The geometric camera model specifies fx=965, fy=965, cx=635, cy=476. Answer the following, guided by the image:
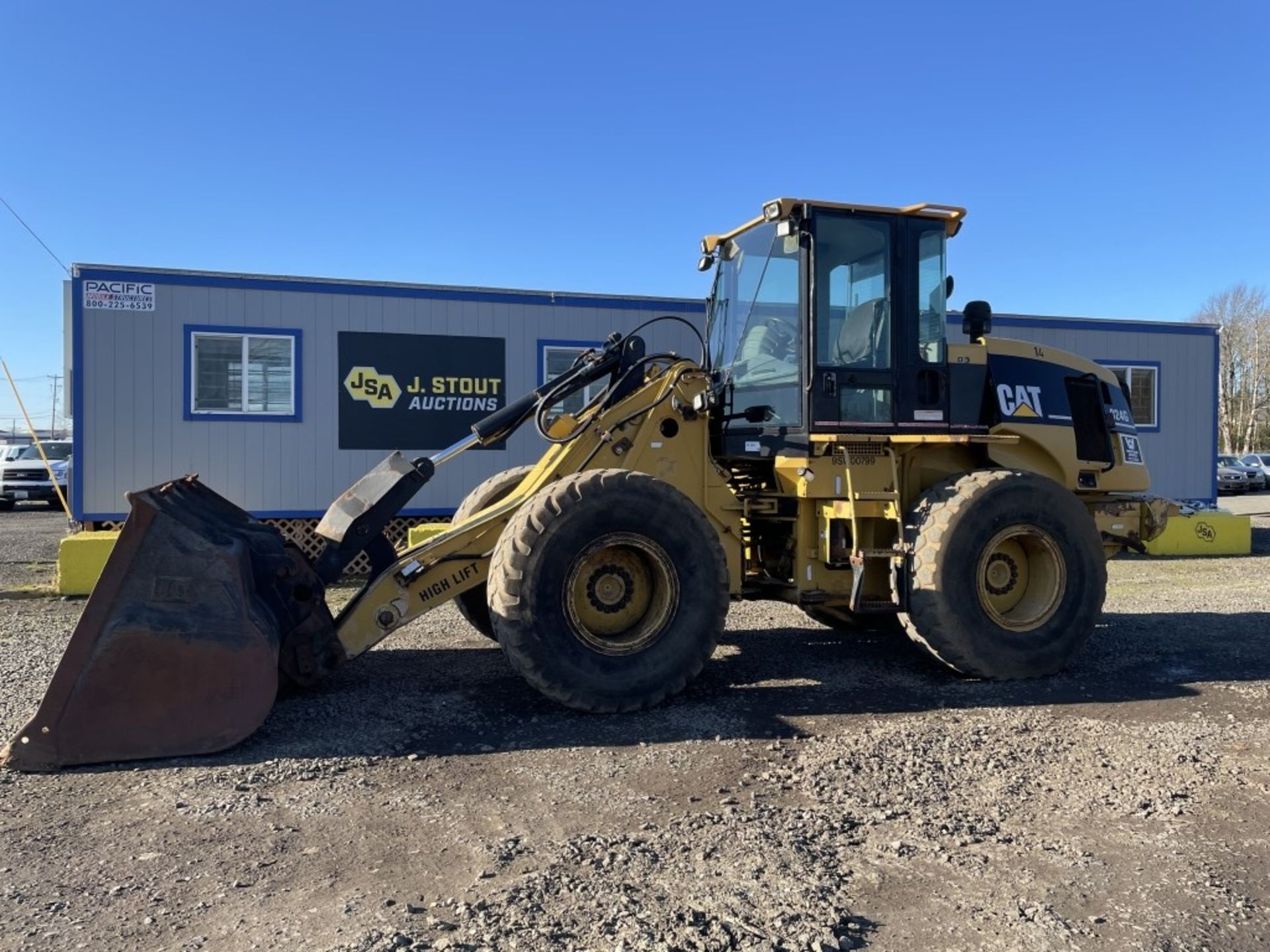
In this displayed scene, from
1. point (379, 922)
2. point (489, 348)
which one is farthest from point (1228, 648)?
point (489, 348)

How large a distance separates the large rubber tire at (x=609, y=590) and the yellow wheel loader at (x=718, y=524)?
0.04 ft

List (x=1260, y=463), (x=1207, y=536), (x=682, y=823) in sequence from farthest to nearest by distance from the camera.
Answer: (x=1260, y=463), (x=1207, y=536), (x=682, y=823)

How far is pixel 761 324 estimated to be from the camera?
21.4 feet

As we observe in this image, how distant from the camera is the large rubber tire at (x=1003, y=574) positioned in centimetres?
591

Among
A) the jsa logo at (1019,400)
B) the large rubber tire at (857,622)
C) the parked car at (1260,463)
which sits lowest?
the large rubber tire at (857,622)

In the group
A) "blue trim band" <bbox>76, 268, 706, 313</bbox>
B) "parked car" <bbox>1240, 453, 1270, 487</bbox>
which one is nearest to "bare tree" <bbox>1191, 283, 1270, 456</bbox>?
"parked car" <bbox>1240, 453, 1270, 487</bbox>

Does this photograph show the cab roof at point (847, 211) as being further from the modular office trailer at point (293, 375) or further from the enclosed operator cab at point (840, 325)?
the modular office trailer at point (293, 375)

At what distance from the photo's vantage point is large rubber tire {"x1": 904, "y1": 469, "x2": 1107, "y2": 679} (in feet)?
19.4

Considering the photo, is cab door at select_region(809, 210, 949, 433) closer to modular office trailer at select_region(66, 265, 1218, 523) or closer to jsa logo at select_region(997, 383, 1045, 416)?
jsa logo at select_region(997, 383, 1045, 416)

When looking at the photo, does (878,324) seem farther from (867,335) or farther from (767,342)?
(767,342)

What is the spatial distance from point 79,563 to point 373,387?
12.5ft

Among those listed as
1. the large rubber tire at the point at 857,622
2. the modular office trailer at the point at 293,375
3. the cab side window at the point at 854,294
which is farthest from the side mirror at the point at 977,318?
the modular office trailer at the point at 293,375

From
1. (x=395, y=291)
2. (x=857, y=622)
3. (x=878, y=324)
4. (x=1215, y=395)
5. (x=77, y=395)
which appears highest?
(x=395, y=291)

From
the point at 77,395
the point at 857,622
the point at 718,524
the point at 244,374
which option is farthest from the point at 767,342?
the point at 77,395
